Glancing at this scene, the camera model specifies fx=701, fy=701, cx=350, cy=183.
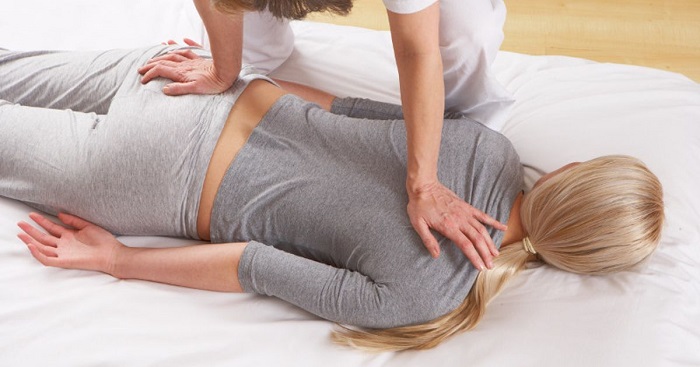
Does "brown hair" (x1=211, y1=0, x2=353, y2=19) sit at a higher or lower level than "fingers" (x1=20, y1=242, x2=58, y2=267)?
higher

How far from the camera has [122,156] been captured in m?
1.23

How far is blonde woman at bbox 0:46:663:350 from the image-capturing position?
1116mm

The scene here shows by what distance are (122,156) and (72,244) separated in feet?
0.63

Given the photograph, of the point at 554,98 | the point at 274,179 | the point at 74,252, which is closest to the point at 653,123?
the point at 554,98

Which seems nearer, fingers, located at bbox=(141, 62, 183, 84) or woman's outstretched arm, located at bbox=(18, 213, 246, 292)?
woman's outstretched arm, located at bbox=(18, 213, 246, 292)

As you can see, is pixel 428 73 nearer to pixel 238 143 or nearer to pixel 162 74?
pixel 238 143

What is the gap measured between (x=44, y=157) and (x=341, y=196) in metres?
0.54

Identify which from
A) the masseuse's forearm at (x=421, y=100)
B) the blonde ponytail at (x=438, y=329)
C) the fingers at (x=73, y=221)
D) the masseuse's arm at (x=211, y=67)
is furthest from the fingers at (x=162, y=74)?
the blonde ponytail at (x=438, y=329)

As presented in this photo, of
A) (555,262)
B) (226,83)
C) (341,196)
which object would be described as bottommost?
(555,262)

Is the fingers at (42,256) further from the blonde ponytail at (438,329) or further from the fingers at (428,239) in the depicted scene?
the fingers at (428,239)

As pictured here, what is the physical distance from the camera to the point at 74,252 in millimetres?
1255

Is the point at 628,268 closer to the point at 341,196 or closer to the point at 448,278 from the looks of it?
the point at 448,278

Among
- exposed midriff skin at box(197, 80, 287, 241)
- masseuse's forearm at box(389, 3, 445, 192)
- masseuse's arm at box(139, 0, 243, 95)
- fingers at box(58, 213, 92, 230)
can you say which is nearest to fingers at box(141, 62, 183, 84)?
masseuse's arm at box(139, 0, 243, 95)

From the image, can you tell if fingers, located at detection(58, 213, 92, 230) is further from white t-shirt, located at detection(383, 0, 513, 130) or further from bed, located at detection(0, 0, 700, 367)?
white t-shirt, located at detection(383, 0, 513, 130)
